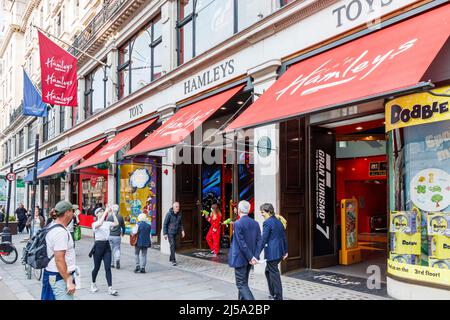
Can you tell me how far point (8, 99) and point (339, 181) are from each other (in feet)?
153

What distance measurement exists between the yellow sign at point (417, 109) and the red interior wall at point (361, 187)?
31.5ft

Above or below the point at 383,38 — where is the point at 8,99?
above

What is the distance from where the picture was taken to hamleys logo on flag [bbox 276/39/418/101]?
21.4 ft

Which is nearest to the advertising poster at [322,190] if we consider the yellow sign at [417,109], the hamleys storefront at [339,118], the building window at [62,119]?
the hamleys storefront at [339,118]

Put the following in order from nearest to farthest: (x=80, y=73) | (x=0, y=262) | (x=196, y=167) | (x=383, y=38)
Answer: (x=383, y=38), (x=0, y=262), (x=196, y=167), (x=80, y=73)

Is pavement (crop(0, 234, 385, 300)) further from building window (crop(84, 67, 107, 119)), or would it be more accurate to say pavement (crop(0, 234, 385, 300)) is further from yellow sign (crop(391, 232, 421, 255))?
building window (crop(84, 67, 107, 119))

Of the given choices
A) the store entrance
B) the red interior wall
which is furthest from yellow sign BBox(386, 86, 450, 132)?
the red interior wall

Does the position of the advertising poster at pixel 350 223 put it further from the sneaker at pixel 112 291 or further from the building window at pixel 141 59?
the building window at pixel 141 59

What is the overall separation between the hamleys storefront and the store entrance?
5 centimetres

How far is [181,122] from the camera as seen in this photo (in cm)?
1179

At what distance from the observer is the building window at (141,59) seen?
16.0m
